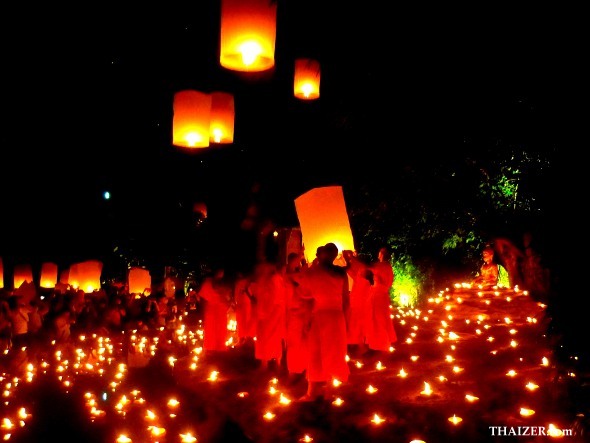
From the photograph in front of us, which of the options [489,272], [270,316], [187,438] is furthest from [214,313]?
[489,272]

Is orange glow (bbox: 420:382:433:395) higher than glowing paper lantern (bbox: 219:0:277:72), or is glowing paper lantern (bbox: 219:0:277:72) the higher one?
glowing paper lantern (bbox: 219:0:277:72)

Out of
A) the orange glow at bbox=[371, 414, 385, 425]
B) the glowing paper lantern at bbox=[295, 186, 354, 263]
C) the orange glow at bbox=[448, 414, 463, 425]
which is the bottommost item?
the orange glow at bbox=[448, 414, 463, 425]

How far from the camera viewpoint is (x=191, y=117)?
6270 millimetres

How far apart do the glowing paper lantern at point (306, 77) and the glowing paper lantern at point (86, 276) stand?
8.49 meters

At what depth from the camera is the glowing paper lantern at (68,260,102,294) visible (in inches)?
544

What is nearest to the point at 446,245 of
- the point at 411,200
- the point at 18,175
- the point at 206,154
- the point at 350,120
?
the point at 411,200

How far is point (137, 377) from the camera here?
9.43 m

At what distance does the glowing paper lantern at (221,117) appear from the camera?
7684 mm

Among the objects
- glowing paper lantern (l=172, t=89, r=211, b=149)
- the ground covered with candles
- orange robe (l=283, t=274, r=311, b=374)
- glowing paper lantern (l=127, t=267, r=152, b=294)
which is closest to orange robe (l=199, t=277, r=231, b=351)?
the ground covered with candles

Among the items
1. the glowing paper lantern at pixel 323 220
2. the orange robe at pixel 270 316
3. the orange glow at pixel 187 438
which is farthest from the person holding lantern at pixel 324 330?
the orange robe at pixel 270 316

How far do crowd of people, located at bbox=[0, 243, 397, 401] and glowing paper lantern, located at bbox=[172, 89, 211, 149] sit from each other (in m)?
1.88

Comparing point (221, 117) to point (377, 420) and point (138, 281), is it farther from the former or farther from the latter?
point (138, 281)

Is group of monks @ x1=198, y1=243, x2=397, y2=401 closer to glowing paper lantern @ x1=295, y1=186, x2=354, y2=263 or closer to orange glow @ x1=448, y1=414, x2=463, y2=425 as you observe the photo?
glowing paper lantern @ x1=295, y1=186, x2=354, y2=263

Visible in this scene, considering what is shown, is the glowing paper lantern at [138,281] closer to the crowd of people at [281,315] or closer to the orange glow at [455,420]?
the crowd of people at [281,315]
